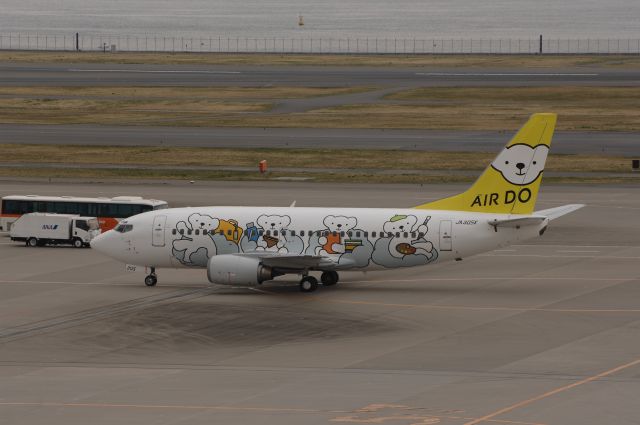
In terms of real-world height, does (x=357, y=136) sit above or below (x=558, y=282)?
above

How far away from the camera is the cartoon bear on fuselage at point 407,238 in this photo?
71.6 m

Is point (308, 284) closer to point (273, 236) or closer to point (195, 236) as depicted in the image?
point (273, 236)

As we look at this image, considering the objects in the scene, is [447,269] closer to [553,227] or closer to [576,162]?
[553,227]

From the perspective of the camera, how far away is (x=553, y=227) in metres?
97.2

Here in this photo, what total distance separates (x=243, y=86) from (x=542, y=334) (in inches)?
5160

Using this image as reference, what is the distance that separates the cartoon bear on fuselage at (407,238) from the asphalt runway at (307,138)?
61154 millimetres

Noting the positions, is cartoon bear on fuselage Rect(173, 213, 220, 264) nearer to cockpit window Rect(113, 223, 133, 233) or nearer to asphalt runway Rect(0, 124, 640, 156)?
cockpit window Rect(113, 223, 133, 233)

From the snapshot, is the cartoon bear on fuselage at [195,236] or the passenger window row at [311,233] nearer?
the passenger window row at [311,233]

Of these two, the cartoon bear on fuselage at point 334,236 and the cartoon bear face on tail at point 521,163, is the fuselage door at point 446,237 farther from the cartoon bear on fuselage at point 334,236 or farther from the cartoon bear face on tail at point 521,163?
the cartoon bear on fuselage at point 334,236

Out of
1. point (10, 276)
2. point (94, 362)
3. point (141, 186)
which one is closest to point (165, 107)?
point (141, 186)

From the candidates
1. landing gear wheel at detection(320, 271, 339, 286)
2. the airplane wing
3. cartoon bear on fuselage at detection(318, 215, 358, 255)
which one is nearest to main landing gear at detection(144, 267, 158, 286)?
the airplane wing

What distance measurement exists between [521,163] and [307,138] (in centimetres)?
7136

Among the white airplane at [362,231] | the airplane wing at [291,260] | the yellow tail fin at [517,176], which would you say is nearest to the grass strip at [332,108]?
the yellow tail fin at [517,176]

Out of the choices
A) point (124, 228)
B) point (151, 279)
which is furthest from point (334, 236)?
point (124, 228)
